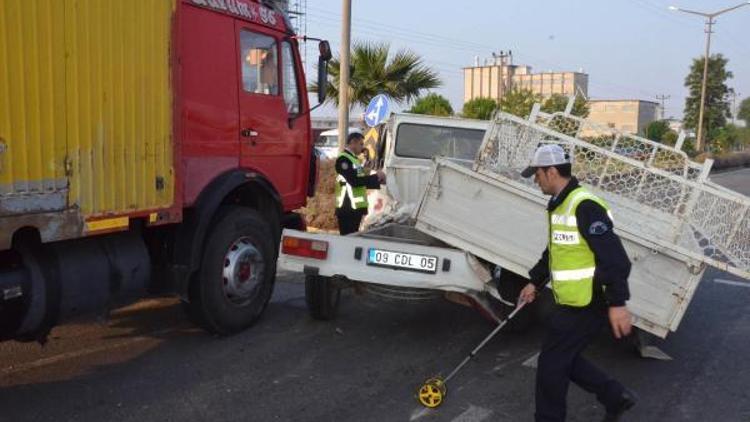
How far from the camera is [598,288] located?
374 centimetres

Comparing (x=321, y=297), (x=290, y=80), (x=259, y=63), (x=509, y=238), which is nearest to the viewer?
(x=509, y=238)

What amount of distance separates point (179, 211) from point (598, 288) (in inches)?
113

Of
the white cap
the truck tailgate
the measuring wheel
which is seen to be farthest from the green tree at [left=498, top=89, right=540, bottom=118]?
the white cap

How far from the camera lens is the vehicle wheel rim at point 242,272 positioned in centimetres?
581

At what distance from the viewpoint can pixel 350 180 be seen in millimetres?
7312

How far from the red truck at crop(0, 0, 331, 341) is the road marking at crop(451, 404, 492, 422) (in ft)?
7.17

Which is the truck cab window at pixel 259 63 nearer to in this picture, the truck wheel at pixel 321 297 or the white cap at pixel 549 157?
the truck wheel at pixel 321 297

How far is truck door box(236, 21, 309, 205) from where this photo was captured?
5.91 metres

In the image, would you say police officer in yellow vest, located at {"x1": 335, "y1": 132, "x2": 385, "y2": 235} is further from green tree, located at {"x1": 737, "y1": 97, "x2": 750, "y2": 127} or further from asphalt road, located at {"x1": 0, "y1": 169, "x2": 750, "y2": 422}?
green tree, located at {"x1": 737, "y1": 97, "x2": 750, "y2": 127}

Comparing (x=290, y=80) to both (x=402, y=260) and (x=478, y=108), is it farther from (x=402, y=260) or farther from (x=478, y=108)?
(x=478, y=108)

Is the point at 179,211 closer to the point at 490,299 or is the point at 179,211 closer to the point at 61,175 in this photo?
the point at 61,175

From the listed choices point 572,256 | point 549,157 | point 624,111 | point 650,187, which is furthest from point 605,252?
point 624,111

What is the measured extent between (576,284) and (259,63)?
11.4 feet

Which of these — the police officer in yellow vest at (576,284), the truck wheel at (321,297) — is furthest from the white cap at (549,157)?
the truck wheel at (321,297)
